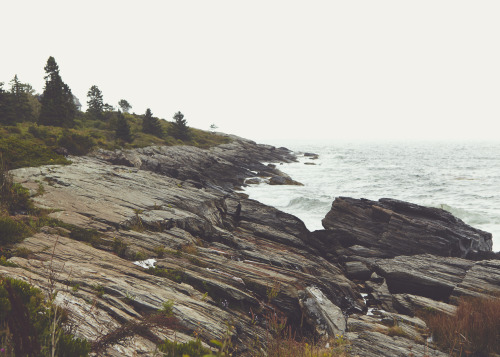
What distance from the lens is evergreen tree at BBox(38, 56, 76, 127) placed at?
36688mm

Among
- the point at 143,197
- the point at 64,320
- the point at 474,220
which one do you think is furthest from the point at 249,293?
the point at 474,220

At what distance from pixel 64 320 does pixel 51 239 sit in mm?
4717

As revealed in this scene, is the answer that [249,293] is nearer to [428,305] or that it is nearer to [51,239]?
[51,239]

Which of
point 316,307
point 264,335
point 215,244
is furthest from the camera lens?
point 215,244

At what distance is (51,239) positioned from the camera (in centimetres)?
796

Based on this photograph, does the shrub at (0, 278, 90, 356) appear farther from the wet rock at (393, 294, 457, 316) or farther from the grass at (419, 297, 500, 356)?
the wet rock at (393, 294, 457, 316)

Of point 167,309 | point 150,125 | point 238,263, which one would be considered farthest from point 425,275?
point 150,125

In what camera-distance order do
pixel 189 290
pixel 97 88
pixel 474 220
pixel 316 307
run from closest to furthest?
pixel 189 290 < pixel 316 307 < pixel 474 220 < pixel 97 88

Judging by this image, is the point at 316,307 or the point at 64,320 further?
the point at 316,307

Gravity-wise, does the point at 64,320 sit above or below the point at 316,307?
above

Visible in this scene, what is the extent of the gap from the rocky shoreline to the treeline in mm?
18355

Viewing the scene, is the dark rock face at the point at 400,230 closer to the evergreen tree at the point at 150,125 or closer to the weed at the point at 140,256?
the weed at the point at 140,256

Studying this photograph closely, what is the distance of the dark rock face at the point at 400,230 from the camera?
18.7 metres

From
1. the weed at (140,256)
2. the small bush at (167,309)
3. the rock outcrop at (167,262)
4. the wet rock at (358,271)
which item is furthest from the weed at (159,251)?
the wet rock at (358,271)
